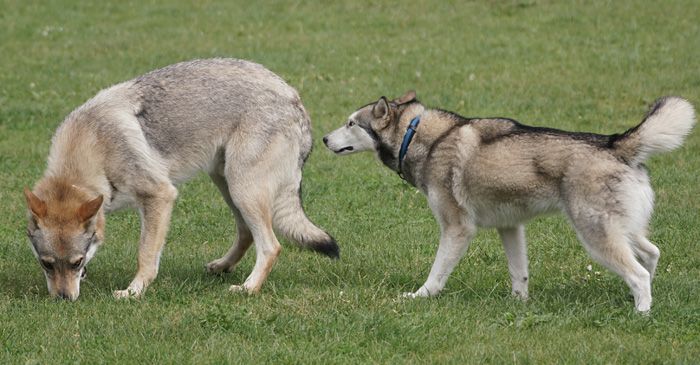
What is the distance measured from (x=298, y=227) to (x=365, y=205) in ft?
7.72

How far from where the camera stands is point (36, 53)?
17359mm

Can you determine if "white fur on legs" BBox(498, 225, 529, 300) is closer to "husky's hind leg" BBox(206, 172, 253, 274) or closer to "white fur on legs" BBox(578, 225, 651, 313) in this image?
"white fur on legs" BBox(578, 225, 651, 313)

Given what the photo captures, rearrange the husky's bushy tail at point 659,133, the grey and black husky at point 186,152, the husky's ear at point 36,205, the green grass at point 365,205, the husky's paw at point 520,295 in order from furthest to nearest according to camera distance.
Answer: the grey and black husky at point 186,152 → the husky's paw at point 520,295 → the husky's ear at point 36,205 → the husky's bushy tail at point 659,133 → the green grass at point 365,205

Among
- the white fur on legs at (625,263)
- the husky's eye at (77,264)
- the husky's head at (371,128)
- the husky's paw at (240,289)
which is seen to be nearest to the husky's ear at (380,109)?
the husky's head at (371,128)

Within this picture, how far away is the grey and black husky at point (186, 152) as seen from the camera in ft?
24.7

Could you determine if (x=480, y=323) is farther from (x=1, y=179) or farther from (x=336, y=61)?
(x=336, y=61)

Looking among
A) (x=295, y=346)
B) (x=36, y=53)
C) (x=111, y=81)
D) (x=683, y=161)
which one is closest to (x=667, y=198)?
(x=683, y=161)

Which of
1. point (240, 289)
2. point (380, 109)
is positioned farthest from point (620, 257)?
point (240, 289)

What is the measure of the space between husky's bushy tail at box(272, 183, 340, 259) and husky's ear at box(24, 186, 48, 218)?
1776 millimetres

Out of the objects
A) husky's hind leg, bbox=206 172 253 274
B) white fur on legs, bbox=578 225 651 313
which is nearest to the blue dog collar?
husky's hind leg, bbox=206 172 253 274

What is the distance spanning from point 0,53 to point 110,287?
1081cm

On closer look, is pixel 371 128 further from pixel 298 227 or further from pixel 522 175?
pixel 522 175

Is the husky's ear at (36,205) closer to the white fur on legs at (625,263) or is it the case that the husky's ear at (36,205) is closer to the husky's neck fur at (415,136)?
the husky's neck fur at (415,136)

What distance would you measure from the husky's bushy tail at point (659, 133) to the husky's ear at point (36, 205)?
12.7 feet
